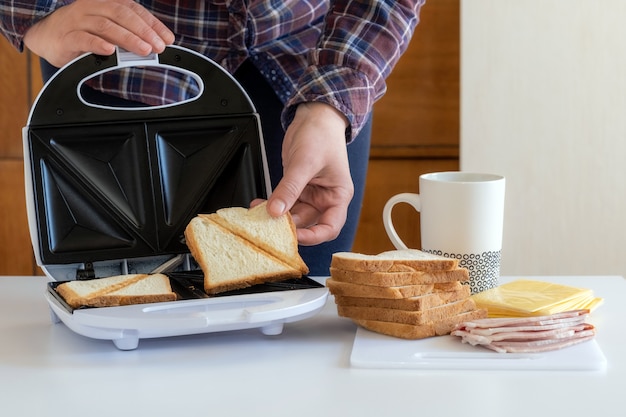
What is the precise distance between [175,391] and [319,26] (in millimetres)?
769

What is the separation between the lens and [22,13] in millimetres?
1243

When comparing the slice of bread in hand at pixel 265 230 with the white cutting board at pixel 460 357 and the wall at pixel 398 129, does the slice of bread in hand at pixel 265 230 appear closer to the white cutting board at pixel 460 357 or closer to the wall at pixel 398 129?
the white cutting board at pixel 460 357

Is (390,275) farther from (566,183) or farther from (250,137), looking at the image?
(566,183)

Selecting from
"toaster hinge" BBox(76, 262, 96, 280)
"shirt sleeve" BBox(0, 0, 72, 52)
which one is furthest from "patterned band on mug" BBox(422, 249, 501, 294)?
"shirt sleeve" BBox(0, 0, 72, 52)

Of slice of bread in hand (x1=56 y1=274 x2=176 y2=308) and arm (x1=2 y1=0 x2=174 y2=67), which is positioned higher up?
arm (x1=2 y1=0 x2=174 y2=67)

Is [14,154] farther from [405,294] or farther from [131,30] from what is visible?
[405,294]

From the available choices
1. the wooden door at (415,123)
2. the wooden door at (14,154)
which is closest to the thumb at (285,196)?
the wooden door at (415,123)

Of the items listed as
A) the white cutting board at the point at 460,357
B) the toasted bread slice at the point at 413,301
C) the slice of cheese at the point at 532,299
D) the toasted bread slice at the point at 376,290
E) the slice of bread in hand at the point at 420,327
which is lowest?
the white cutting board at the point at 460,357

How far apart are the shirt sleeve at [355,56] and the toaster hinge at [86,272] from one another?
1.18 ft

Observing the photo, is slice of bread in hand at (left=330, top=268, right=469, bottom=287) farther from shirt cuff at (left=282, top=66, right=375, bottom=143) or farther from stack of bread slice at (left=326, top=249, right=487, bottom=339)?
shirt cuff at (left=282, top=66, right=375, bottom=143)

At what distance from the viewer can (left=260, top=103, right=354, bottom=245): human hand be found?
1.08 metres

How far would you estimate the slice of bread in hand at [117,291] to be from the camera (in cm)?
91

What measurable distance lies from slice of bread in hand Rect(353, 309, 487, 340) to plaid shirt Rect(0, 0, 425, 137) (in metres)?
0.40

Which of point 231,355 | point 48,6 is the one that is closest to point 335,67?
point 48,6
